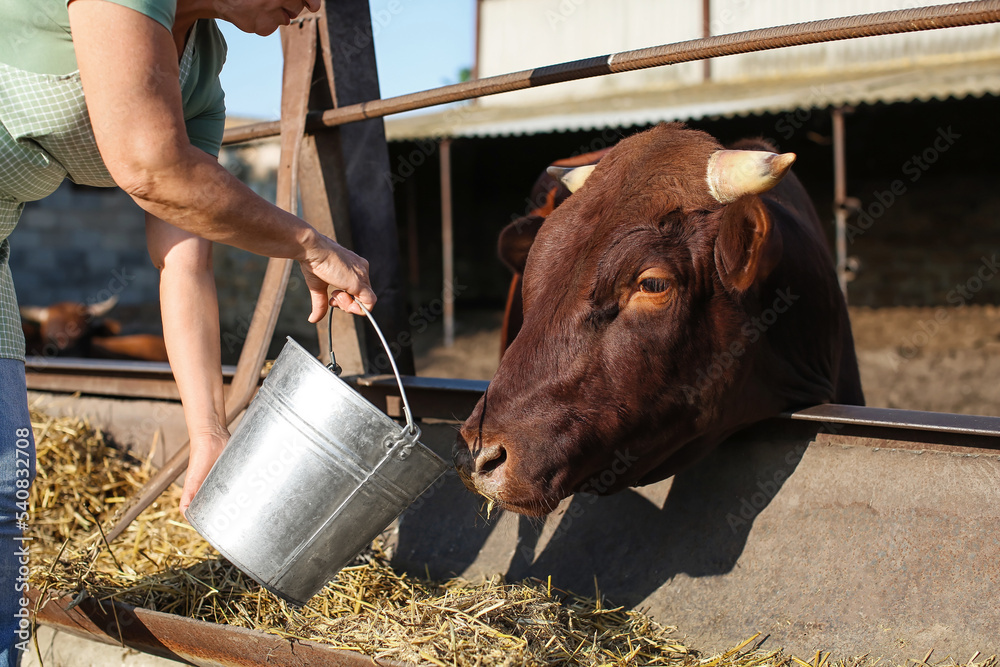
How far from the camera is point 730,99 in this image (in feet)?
36.8

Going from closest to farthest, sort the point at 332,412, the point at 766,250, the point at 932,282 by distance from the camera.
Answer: the point at 332,412, the point at 766,250, the point at 932,282

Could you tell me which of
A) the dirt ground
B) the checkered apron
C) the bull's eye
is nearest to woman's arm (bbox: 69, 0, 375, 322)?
the checkered apron

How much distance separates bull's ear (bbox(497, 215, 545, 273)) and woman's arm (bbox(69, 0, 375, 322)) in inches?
45.6

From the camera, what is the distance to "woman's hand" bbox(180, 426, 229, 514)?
1.86m

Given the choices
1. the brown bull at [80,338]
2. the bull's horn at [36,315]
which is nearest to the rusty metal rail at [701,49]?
the brown bull at [80,338]

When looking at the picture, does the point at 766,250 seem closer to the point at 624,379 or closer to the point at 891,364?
the point at 624,379

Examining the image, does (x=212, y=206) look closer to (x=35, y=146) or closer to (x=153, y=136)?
(x=153, y=136)

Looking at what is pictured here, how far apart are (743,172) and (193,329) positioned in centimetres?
145

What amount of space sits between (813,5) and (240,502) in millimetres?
14061

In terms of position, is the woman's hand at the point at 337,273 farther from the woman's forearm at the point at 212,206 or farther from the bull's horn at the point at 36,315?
the bull's horn at the point at 36,315

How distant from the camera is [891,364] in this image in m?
9.27

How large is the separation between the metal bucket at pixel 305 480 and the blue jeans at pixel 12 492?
347mm

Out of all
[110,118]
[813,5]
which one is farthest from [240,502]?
[813,5]

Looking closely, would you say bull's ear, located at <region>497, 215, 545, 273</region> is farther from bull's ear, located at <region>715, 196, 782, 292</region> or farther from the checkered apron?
the checkered apron
